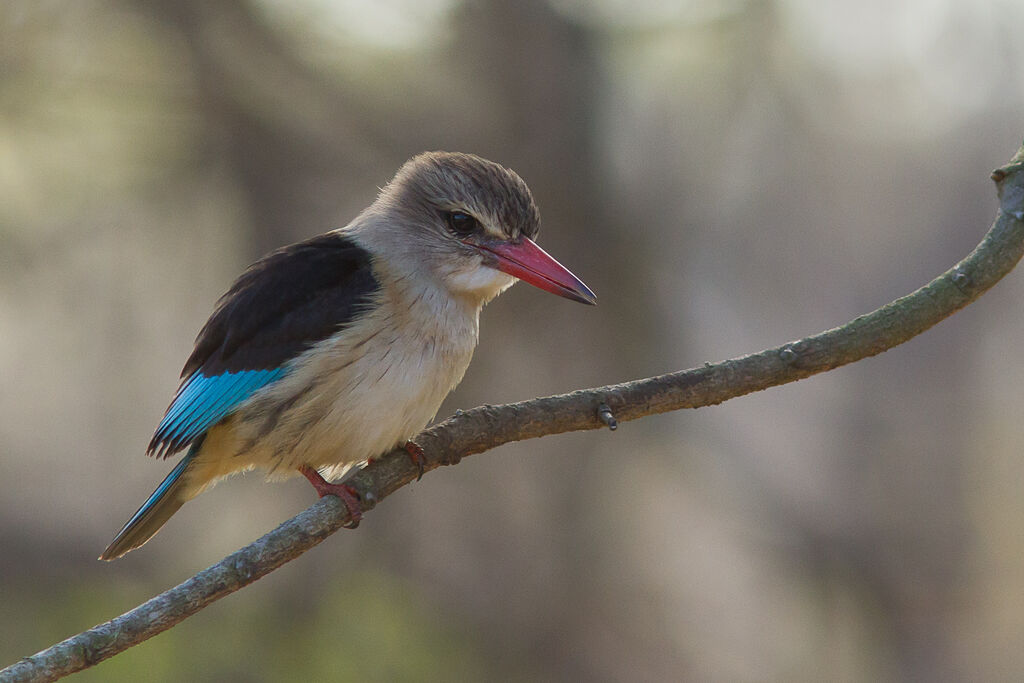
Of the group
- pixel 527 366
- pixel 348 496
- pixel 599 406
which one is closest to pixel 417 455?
pixel 348 496

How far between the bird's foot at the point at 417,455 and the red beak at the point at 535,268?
0.58 m

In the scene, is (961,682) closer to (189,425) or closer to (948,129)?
(948,129)

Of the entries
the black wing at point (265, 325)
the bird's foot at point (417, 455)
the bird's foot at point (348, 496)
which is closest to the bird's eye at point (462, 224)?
the black wing at point (265, 325)

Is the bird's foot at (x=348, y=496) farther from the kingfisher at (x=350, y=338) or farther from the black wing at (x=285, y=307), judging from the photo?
the black wing at (x=285, y=307)

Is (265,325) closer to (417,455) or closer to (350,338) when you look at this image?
(350,338)

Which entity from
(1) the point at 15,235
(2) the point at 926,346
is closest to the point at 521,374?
(2) the point at 926,346

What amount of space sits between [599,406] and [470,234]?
34.3 inches

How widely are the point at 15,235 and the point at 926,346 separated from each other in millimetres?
5162

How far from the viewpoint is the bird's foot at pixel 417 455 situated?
8.38 ft

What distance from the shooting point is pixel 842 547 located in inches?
231

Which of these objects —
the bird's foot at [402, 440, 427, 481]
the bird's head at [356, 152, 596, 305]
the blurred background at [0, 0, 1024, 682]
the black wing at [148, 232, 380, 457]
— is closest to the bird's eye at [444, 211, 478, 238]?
the bird's head at [356, 152, 596, 305]

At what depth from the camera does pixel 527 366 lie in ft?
19.0

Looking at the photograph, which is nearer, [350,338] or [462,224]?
[350,338]

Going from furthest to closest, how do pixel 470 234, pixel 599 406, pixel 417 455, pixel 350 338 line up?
pixel 470 234, pixel 350 338, pixel 417 455, pixel 599 406
